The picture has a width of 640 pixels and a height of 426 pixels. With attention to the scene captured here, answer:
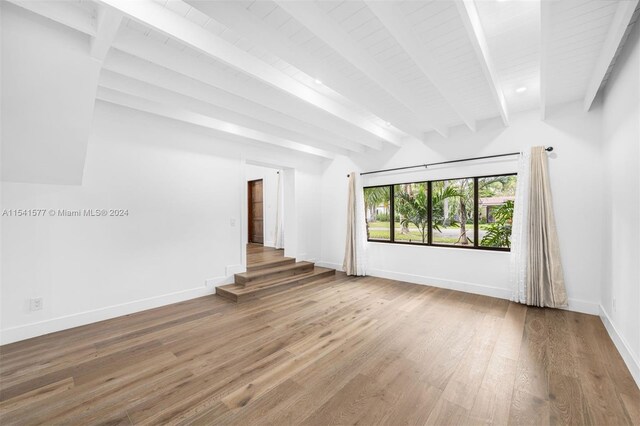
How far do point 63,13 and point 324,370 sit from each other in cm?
327

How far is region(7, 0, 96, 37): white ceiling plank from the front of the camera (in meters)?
1.69

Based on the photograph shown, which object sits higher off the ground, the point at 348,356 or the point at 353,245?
the point at 353,245

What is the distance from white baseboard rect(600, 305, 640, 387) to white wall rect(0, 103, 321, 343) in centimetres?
471

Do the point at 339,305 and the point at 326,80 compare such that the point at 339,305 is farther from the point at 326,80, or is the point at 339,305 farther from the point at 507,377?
the point at 326,80

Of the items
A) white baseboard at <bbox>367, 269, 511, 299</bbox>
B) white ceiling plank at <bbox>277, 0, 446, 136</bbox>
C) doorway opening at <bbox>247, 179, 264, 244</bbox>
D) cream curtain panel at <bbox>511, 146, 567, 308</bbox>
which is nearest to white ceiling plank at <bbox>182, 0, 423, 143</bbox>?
white ceiling plank at <bbox>277, 0, 446, 136</bbox>

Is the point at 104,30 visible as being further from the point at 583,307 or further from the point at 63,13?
the point at 583,307

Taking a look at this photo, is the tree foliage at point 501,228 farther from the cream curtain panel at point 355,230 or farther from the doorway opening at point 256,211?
the doorway opening at point 256,211

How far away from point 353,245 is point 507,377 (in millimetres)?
3590

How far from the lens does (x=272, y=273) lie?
4844 mm

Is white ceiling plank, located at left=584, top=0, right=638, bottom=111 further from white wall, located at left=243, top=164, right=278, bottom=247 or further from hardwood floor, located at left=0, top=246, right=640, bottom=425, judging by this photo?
white wall, located at left=243, top=164, right=278, bottom=247

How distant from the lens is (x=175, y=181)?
394cm

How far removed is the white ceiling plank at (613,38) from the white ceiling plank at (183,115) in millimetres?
3970

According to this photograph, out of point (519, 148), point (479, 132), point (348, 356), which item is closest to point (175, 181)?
point (348, 356)

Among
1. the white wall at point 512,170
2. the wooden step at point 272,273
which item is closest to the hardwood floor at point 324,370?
the white wall at point 512,170
